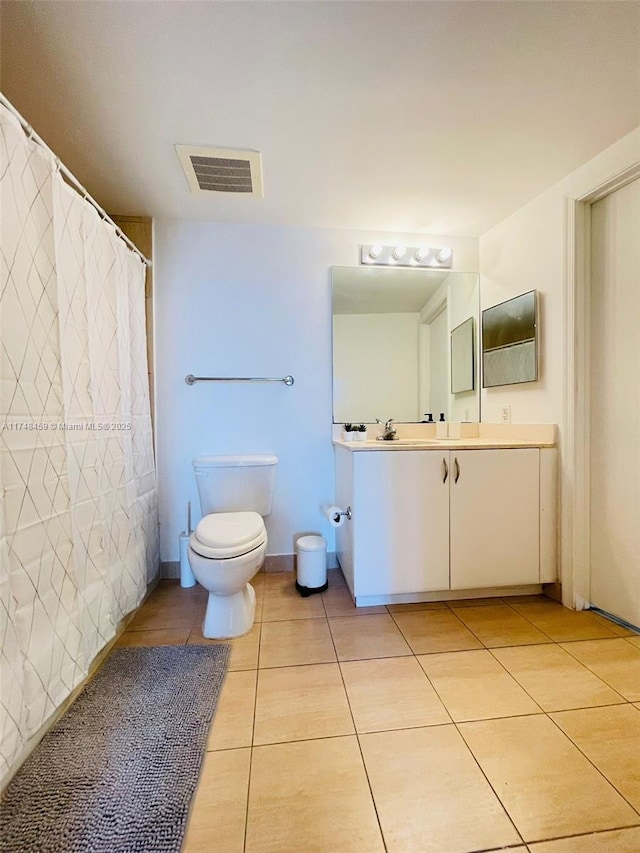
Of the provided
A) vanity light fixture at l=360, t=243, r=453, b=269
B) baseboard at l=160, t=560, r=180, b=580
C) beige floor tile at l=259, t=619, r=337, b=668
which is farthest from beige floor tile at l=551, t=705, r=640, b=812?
vanity light fixture at l=360, t=243, r=453, b=269

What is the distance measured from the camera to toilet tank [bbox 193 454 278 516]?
1.90m

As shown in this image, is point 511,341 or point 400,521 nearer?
point 400,521

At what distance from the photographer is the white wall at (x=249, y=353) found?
2125mm

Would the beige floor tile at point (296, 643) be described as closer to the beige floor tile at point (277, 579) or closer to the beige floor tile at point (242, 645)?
the beige floor tile at point (242, 645)

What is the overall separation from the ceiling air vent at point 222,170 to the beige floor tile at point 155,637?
2117mm

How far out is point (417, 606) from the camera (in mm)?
1816

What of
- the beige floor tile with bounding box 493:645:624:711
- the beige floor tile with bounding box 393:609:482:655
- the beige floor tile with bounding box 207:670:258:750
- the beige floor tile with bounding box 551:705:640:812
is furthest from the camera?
the beige floor tile with bounding box 393:609:482:655

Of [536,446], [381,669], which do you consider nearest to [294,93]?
[536,446]

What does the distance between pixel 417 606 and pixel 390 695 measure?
66 centimetres

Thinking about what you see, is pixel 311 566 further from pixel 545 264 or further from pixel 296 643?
pixel 545 264

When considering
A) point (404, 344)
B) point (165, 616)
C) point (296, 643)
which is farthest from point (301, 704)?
point (404, 344)

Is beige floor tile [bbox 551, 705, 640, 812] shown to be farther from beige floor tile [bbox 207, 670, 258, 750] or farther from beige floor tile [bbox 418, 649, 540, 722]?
beige floor tile [bbox 207, 670, 258, 750]

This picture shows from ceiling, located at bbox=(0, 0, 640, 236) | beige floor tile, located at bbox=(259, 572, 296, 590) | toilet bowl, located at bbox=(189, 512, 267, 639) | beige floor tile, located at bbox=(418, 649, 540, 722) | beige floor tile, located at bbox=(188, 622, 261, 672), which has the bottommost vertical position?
beige floor tile, located at bbox=(259, 572, 296, 590)

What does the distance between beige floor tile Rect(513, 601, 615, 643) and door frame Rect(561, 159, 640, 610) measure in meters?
0.07
